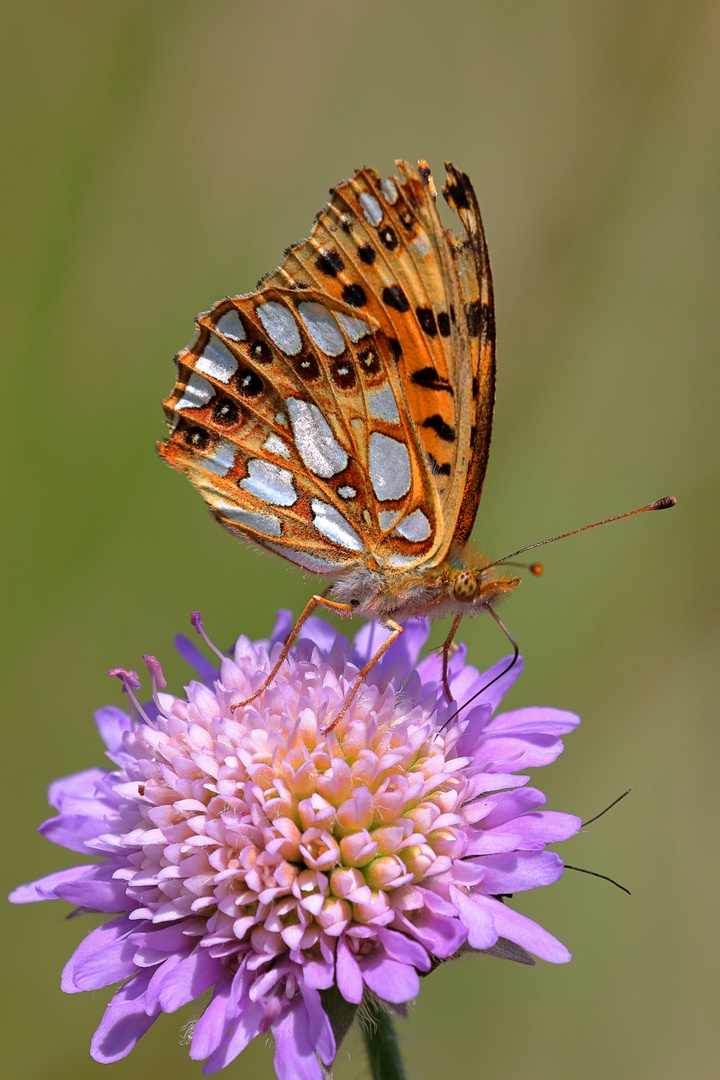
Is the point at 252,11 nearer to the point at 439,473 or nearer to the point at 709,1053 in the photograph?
the point at 439,473

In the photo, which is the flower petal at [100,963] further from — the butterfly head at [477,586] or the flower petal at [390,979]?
the butterfly head at [477,586]

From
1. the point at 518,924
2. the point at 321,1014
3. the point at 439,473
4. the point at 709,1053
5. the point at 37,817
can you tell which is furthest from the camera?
the point at 37,817

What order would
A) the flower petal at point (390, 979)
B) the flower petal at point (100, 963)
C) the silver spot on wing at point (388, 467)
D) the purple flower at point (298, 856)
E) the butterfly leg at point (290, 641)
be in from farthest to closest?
the silver spot on wing at point (388, 467), the butterfly leg at point (290, 641), the flower petal at point (100, 963), the purple flower at point (298, 856), the flower petal at point (390, 979)

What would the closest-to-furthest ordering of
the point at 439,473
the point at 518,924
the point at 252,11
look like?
the point at 518,924 < the point at 439,473 < the point at 252,11

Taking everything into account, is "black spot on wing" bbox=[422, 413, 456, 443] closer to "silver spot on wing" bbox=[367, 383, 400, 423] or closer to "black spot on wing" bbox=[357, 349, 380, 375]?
"silver spot on wing" bbox=[367, 383, 400, 423]

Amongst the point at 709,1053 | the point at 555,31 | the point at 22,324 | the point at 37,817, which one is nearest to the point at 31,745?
the point at 37,817

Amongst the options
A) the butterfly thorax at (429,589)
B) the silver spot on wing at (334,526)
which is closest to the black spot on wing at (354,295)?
the silver spot on wing at (334,526)

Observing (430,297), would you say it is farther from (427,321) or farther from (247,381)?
(247,381)
